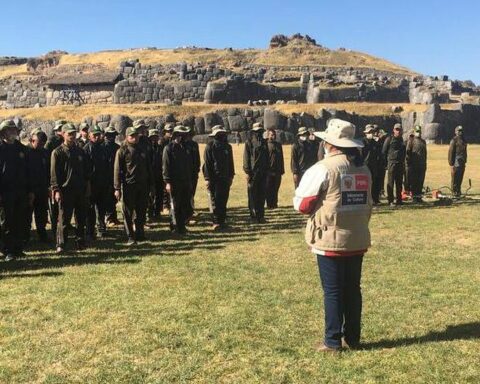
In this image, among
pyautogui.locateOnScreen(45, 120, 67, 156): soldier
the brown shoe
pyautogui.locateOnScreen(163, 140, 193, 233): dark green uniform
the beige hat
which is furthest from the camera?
pyautogui.locateOnScreen(45, 120, 67, 156): soldier

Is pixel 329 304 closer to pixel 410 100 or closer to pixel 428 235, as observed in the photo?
pixel 428 235

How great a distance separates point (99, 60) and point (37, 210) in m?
77.0

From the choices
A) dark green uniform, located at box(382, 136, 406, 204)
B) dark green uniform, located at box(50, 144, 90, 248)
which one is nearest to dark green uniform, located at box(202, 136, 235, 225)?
dark green uniform, located at box(50, 144, 90, 248)

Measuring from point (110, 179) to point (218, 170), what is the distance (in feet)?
7.95

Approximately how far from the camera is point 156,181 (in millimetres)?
14328

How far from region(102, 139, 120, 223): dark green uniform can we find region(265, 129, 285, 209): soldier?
14.4 feet

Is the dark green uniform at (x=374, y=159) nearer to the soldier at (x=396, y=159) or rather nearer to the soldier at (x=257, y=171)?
the soldier at (x=396, y=159)

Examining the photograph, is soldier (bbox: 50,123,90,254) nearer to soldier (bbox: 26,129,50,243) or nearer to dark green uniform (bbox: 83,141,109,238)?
soldier (bbox: 26,129,50,243)

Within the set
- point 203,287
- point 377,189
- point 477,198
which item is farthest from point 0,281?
point 477,198

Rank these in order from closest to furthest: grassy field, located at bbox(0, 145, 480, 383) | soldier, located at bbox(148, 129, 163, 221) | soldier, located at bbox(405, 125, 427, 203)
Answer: grassy field, located at bbox(0, 145, 480, 383)
soldier, located at bbox(148, 129, 163, 221)
soldier, located at bbox(405, 125, 427, 203)

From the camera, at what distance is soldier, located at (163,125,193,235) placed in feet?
39.3

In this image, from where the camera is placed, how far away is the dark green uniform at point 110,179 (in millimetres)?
12547

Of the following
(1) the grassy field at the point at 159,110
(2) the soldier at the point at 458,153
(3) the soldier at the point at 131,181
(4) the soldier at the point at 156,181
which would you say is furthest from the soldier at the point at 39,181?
(1) the grassy field at the point at 159,110

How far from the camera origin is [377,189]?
16.1 m
